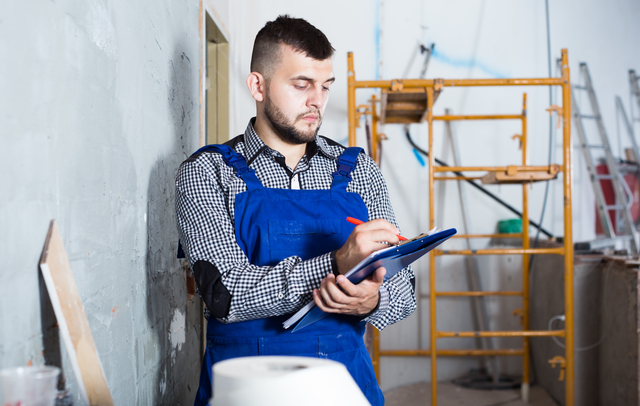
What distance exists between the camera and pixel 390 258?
0.93 metres

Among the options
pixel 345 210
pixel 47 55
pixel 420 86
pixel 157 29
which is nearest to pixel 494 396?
pixel 420 86

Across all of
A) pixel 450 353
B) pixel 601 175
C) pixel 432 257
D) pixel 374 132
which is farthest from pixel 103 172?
pixel 601 175

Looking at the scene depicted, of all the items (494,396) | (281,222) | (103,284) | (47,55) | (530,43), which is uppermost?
(530,43)

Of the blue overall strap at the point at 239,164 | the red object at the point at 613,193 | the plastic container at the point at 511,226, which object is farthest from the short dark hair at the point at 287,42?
the red object at the point at 613,193

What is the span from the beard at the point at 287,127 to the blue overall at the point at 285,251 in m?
0.15

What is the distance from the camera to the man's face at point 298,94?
1.33m

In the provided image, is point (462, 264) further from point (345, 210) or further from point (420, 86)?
point (345, 210)

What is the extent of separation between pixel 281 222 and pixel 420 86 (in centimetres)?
160

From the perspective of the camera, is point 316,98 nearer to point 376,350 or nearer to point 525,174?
point 525,174

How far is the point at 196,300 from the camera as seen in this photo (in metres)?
2.03

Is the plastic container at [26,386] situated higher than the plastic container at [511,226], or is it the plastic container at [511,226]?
the plastic container at [511,226]

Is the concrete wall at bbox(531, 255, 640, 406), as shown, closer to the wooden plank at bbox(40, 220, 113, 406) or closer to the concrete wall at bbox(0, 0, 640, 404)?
the concrete wall at bbox(0, 0, 640, 404)

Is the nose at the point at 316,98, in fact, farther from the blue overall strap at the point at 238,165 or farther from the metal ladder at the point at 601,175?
the metal ladder at the point at 601,175

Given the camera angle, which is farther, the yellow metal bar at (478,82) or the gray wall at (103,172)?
the yellow metal bar at (478,82)
